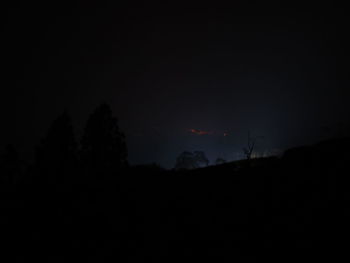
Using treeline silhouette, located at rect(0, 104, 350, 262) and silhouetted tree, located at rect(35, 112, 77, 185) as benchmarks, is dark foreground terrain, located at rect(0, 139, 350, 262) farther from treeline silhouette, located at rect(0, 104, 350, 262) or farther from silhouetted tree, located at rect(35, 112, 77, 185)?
silhouetted tree, located at rect(35, 112, 77, 185)

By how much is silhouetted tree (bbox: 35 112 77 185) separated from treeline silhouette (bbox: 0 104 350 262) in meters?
12.7

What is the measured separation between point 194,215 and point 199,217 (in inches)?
12.0

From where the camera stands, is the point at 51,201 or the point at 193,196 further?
the point at 51,201

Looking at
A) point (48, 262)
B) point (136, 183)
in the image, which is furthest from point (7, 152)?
point (48, 262)

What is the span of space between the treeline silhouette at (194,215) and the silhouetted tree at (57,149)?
12704 mm

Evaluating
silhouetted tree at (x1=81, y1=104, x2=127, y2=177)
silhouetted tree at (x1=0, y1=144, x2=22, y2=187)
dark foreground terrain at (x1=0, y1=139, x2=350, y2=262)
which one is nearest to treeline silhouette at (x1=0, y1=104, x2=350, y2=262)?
dark foreground terrain at (x1=0, y1=139, x2=350, y2=262)

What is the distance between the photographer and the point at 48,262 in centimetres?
730

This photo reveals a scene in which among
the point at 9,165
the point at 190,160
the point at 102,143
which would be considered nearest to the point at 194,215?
the point at 102,143

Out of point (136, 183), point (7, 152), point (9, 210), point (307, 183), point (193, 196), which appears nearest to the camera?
point (307, 183)

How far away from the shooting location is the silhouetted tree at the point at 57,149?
88.2ft

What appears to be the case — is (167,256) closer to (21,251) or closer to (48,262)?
(48,262)

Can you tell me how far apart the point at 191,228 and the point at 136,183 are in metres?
6.64

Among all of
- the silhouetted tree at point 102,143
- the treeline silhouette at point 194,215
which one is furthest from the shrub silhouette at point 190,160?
the treeline silhouette at point 194,215

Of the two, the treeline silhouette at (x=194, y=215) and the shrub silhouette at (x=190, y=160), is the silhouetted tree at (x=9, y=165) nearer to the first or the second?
the treeline silhouette at (x=194, y=215)
